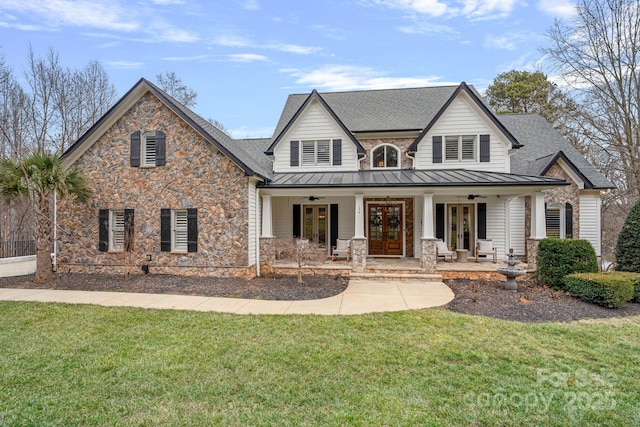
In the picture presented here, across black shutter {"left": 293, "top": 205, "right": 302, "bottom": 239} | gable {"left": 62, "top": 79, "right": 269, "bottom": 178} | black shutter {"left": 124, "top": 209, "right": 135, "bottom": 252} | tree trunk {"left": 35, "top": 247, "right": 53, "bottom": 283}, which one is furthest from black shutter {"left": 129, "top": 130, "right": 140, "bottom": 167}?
black shutter {"left": 293, "top": 205, "right": 302, "bottom": 239}

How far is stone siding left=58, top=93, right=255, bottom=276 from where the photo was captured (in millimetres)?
10336

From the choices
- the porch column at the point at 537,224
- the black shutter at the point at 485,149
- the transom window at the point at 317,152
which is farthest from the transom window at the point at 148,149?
the porch column at the point at 537,224

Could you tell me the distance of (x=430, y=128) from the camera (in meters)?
12.7

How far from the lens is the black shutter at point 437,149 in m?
12.8

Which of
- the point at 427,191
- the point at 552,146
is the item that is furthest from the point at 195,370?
the point at 552,146

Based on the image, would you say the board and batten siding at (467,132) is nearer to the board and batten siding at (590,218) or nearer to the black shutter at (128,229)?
the board and batten siding at (590,218)

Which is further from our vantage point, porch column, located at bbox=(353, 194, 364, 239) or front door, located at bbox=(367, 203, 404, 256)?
front door, located at bbox=(367, 203, 404, 256)

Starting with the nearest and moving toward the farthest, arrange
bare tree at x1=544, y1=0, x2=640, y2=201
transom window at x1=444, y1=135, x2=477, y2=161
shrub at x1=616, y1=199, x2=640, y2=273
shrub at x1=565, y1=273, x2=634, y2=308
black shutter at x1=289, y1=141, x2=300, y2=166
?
shrub at x1=565, y1=273, x2=634, y2=308 → shrub at x1=616, y1=199, x2=640, y2=273 → transom window at x1=444, y1=135, x2=477, y2=161 → black shutter at x1=289, y1=141, x2=300, y2=166 → bare tree at x1=544, y1=0, x2=640, y2=201

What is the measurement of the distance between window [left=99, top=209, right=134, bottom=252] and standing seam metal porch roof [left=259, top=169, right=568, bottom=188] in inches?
183

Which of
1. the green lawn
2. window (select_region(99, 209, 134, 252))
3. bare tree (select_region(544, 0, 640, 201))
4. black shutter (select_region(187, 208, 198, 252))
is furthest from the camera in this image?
bare tree (select_region(544, 0, 640, 201))

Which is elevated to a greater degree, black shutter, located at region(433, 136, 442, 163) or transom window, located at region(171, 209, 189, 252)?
black shutter, located at region(433, 136, 442, 163)

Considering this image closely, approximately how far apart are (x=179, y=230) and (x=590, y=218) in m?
16.3

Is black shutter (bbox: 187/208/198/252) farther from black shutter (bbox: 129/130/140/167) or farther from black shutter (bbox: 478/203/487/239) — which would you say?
black shutter (bbox: 478/203/487/239)

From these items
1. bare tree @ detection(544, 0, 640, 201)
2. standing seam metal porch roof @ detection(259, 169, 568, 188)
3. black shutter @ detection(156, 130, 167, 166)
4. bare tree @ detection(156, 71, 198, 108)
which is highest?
bare tree @ detection(156, 71, 198, 108)
